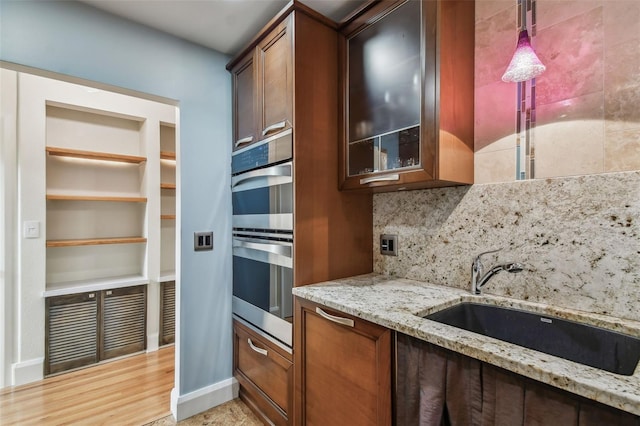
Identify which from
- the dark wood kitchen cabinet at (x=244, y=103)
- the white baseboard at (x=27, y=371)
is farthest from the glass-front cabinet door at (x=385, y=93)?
the white baseboard at (x=27, y=371)

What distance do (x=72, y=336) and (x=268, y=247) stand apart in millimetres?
2055

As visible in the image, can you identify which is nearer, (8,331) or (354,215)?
(354,215)

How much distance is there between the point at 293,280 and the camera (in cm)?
153

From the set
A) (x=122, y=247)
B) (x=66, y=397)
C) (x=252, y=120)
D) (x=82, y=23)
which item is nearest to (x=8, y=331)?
(x=66, y=397)

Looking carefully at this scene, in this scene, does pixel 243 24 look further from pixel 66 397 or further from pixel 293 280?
pixel 66 397

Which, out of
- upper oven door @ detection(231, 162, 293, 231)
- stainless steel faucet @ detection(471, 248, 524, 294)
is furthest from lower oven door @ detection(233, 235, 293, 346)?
stainless steel faucet @ detection(471, 248, 524, 294)

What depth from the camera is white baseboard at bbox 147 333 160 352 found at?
2803mm

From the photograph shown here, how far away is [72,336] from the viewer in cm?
242

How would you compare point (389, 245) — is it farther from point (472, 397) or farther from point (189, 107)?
point (189, 107)

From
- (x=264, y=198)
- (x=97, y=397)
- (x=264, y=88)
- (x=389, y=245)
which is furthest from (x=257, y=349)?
(x=264, y=88)

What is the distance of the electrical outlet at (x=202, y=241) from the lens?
198 cm

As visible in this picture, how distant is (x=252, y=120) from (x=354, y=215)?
903 millimetres

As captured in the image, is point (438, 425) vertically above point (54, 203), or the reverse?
point (54, 203)

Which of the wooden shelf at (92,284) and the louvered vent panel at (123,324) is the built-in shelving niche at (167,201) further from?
the louvered vent panel at (123,324)
